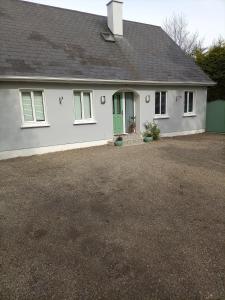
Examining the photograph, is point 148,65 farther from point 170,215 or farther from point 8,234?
point 8,234

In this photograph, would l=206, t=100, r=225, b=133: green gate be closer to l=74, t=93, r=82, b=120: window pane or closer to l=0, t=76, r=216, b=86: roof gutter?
l=0, t=76, r=216, b=86: roof gutter

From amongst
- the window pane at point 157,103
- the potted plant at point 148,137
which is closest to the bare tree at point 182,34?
the window pane at point 157,103

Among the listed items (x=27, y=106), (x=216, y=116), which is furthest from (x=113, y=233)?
(x=216, y=116)

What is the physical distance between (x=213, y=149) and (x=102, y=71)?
6.23 meters

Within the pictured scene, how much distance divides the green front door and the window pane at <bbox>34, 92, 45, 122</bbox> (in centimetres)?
384

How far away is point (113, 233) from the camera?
3.65 m

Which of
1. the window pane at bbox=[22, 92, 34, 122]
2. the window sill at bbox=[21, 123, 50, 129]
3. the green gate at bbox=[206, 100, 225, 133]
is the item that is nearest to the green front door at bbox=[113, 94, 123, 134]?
the window sill at bbox=[21, 123, 50, 129]

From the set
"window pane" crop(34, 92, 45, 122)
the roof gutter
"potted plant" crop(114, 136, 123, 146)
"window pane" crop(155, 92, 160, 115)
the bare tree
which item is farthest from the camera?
the bare tree

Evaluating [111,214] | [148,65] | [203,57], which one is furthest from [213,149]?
[203,57]

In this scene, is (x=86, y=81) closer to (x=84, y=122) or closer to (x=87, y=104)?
(x=87, y=104)

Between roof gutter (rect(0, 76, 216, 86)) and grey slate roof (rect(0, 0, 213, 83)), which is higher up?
grey slate roof (rect(0, 0, 213, 83))

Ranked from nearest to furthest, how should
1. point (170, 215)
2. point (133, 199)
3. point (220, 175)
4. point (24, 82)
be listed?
point (170, 215)
point (133, 199)
point (220, 175)
point (24, 82)

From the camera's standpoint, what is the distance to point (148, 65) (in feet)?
41.0

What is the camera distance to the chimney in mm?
12609
